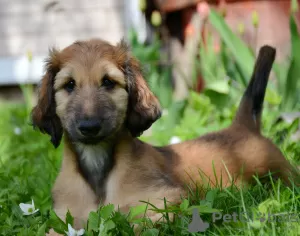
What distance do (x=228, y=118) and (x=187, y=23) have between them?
6.81 feet

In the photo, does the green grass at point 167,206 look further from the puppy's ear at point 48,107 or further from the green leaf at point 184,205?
the puppy's ear at point 48,107

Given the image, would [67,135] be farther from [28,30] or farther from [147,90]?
[28,30]

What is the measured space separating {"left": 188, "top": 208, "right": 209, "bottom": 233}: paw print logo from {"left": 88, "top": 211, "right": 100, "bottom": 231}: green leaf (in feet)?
1.27

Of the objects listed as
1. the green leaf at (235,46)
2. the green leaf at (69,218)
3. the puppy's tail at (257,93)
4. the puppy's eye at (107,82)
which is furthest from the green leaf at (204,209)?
the green leaf at (235,46)

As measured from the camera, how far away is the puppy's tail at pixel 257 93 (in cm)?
375

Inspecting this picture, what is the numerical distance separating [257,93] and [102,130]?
123 cm

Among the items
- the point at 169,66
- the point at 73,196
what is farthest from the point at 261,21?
the point at 73,196

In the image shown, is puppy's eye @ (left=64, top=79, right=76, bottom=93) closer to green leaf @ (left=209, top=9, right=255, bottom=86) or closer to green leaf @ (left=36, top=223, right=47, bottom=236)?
green leaf @ (left=36, top=223, right=47, bottom=236)

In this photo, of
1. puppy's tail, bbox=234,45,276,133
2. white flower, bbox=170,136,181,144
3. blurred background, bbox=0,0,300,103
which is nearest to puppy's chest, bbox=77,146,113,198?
puppy's tail, bbox=234,45,276,133

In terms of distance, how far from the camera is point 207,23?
6312 mm

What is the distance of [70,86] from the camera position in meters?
3.09

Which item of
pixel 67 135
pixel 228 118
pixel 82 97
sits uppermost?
pixel 82 97

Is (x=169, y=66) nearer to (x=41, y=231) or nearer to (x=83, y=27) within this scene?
(x=83, y=27)

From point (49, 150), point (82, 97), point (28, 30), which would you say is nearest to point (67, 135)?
point (82, 97)
